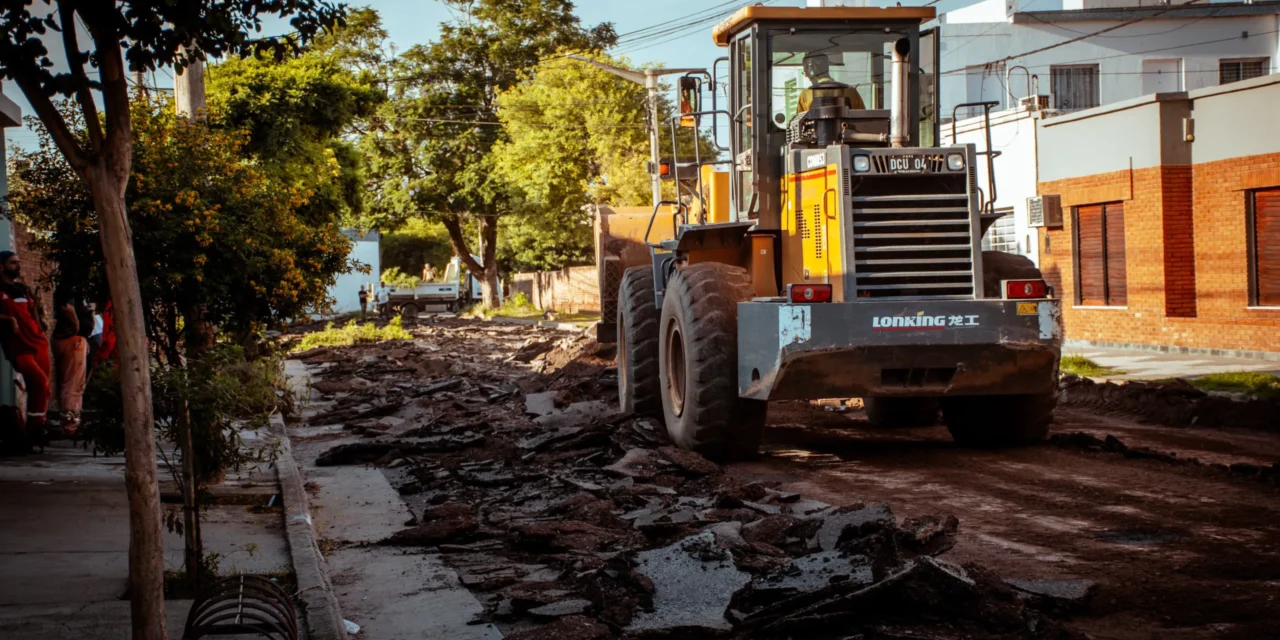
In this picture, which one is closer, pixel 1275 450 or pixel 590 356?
pixel 1275 450

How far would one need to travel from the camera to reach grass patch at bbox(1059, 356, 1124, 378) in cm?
1777

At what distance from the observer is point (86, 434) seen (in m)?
7.70

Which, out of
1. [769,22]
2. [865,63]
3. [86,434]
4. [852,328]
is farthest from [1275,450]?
[86,434]

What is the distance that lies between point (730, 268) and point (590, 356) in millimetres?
11337

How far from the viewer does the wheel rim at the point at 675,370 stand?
11664mm

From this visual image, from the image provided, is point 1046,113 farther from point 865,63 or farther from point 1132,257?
point 865,63

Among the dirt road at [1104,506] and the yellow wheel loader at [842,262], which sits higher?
the yellow wheel loader at [842,262]

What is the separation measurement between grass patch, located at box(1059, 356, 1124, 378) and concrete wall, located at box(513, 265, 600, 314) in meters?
35.4

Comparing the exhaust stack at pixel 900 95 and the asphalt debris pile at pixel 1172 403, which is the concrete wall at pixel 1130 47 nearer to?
the asphalt debris pile at pixel 1172 403

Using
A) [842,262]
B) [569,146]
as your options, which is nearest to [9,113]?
[842,262]

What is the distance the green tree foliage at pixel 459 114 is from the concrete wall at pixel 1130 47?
2418 centimetres

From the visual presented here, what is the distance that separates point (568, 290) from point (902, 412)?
46.9m

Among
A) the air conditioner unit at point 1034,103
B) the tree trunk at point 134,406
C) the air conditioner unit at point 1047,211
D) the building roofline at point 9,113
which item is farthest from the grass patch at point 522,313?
the tree trunk at point 134,406

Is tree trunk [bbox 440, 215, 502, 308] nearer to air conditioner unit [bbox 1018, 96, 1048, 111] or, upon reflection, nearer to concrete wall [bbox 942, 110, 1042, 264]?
concrete wall [bbox 942, 110, 1042, 264]
